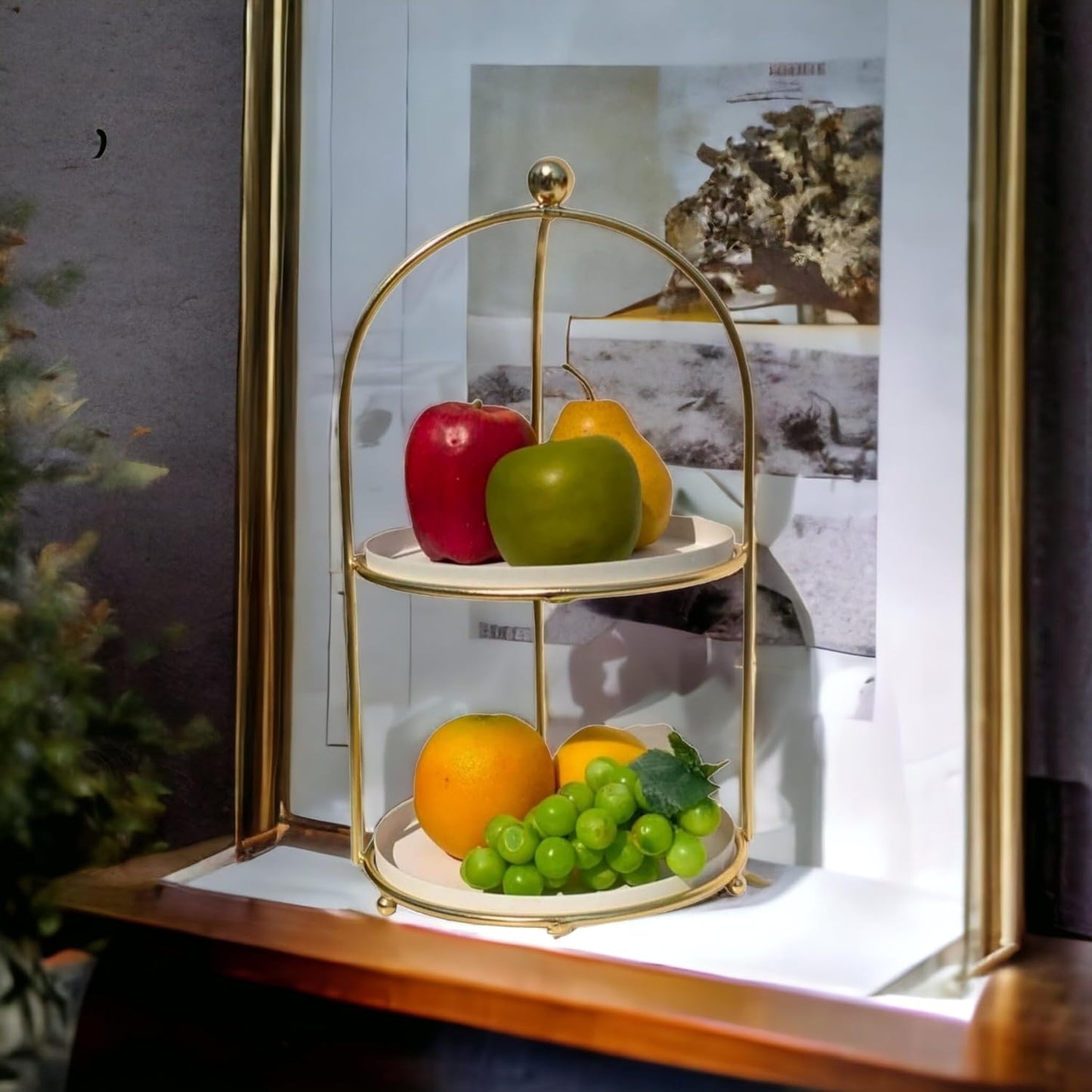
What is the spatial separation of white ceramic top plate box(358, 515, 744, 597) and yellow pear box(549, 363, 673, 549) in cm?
2

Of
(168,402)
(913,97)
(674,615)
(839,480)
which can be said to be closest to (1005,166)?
(913,97)

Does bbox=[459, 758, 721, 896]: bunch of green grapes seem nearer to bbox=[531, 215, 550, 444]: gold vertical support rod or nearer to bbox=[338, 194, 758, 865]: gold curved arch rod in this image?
bbox=[338, 194, 758, 865]: gold curved arch rod

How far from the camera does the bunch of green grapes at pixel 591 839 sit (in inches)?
27.6

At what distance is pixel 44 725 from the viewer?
0.74 m

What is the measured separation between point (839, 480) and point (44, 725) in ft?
1.73

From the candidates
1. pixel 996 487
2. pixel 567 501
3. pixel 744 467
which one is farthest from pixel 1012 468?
pixel 567 501

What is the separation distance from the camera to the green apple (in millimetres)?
676

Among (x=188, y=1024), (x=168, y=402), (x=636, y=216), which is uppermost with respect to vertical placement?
(x=636, y=216)

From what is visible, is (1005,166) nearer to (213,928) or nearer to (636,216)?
(636,216)

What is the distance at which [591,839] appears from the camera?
69 cm

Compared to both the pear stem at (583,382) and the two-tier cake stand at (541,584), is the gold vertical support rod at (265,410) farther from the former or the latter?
the pear stem at (583,382)

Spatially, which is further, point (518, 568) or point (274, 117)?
point (274, 117)

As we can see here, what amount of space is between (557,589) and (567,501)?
0.17 ft

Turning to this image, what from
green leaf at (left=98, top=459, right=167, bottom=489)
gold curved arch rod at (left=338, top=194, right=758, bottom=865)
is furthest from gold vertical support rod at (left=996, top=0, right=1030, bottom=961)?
green leaf at (left=98, top=459, right=167, bottom=489)
